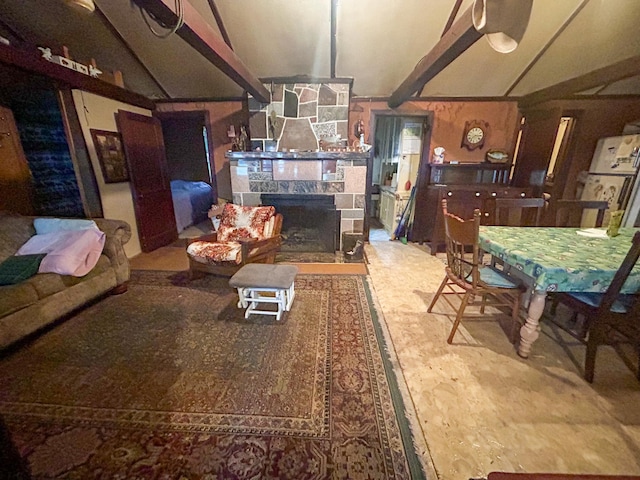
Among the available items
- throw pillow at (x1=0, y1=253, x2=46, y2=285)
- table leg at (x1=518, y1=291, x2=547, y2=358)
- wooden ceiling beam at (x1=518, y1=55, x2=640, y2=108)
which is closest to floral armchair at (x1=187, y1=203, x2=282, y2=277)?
throw pillow at (x1=0, y1=253, x2=46, y2=285)

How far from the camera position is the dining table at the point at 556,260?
4.99 feet

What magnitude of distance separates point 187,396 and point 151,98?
4.67m

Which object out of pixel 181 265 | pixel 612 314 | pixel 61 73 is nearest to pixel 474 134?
pixel 612 314

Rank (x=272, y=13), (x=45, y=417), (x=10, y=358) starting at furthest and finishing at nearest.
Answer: (x=272, y=13), (x=10, y=358), (x=45, y=417)

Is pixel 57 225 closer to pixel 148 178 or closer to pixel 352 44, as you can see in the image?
pixel 148 178

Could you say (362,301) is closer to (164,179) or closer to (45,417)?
(45,417)

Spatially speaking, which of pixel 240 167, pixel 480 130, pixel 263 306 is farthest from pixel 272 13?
pixel 480 130

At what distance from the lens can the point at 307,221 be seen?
12.8 ft

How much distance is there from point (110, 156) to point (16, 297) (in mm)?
2245

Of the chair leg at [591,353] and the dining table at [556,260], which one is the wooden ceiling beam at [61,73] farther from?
the chair leg at [591,353]

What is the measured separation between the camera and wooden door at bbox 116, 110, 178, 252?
3.54m

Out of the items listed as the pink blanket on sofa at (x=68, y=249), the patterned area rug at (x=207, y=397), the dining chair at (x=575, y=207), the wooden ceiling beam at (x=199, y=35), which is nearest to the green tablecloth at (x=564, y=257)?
the dining chair at (x=575, y=207)

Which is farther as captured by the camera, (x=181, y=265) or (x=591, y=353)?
(x=181, y=265)

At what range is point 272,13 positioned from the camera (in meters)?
2.84
